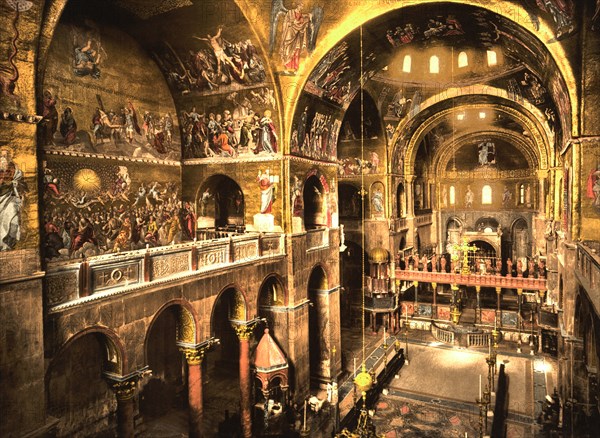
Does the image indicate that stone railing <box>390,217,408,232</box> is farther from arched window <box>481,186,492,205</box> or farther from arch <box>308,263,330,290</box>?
arched window <box>481,186,492,205</box>

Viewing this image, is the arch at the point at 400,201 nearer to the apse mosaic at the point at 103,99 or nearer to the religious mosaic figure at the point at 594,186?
the apse mosaic at the point at 103,99

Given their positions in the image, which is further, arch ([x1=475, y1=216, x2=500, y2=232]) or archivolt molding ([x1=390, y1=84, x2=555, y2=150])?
arch ([x1=475, y1=216, x2=500, y2=232])

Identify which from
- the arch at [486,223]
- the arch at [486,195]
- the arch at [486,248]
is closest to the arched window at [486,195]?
the arch at [486,195]

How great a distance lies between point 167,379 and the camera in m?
16.1

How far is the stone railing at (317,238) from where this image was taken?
1709cm

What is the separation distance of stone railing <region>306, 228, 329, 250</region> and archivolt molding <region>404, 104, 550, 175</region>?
11770 millimetres

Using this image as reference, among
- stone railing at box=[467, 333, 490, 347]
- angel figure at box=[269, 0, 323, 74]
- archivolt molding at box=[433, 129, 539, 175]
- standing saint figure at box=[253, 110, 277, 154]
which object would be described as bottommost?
stone railing at box=[467, 333, 490, 347]

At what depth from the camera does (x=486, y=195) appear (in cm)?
3719

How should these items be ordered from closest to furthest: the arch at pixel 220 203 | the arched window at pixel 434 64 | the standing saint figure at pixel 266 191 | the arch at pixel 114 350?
the arch at pixel 114 350, the standing saint figure at pixel 266 191, the arch at pixel 220 203, the arched window at pixel 434 64

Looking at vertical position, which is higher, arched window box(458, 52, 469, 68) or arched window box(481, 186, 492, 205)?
arched window box(458, 52, 469, 68)

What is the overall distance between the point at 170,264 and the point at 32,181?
12.3 ft

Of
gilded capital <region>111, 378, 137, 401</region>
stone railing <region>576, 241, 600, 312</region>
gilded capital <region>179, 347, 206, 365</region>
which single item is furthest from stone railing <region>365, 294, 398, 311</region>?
gilded capital <region>111, 378, 137, 401</region>

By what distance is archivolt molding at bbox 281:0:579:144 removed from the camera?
11.8m

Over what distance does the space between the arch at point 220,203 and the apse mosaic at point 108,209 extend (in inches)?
20.2
